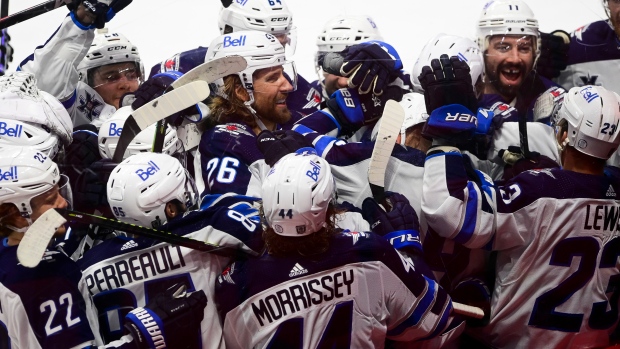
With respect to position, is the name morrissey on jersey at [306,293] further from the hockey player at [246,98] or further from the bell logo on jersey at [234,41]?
the bell logo on jersey at [234,41]

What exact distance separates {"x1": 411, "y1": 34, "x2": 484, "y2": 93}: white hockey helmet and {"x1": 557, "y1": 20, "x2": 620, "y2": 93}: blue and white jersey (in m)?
0.48

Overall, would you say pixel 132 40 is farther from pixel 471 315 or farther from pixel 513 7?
pixel 471 315

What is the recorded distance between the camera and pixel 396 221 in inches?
108

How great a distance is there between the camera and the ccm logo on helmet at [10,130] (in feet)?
10.0

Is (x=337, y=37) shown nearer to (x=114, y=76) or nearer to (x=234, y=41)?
(x=234, y=41)

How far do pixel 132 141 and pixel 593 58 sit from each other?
1565mm

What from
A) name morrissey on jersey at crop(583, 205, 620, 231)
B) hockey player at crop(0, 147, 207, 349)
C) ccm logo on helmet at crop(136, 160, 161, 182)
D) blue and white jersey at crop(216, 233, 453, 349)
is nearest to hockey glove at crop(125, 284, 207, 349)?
hockey player at crop(0, 147, 207, 349)

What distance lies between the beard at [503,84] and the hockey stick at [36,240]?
5.00 ft

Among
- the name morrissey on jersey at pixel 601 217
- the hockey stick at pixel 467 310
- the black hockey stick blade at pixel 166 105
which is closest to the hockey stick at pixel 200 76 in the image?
the black hockey stick blade at pixel 166 105

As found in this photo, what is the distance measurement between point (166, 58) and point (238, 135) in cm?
69

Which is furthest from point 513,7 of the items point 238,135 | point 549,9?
point 238,135

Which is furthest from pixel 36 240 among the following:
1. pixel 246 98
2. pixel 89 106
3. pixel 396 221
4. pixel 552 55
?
pixel 552 55

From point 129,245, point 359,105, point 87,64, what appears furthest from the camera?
point 87,64

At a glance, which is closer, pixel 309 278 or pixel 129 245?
pixel 309 278
